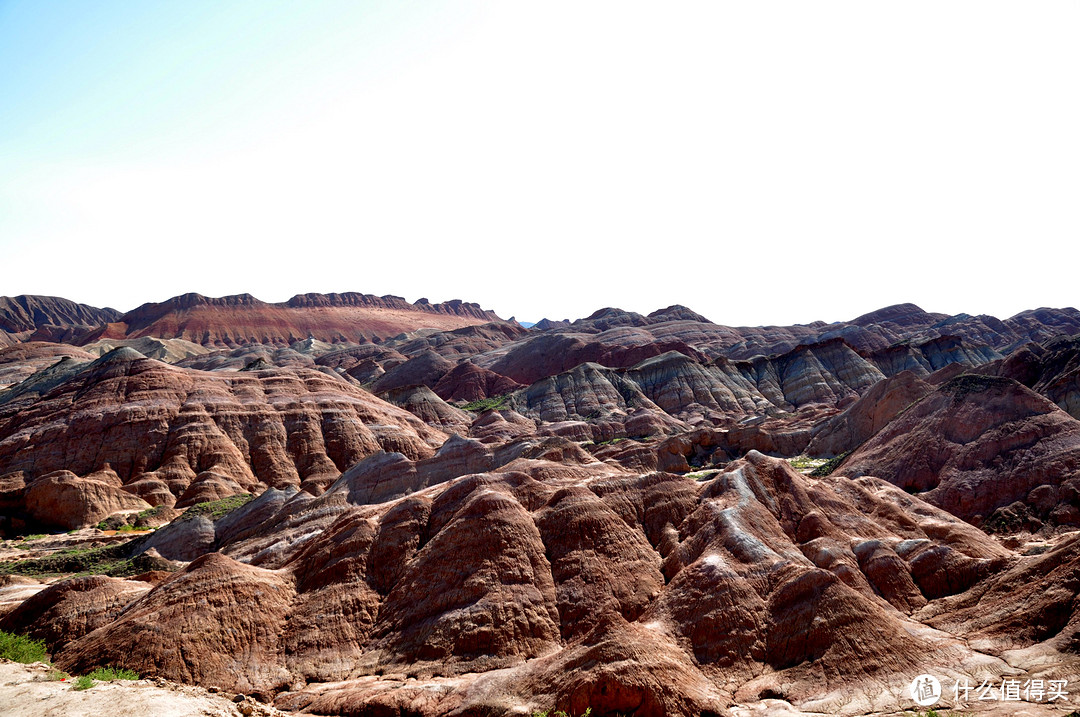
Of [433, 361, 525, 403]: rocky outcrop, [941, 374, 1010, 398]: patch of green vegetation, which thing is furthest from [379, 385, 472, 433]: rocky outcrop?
[941, 374, 1010, 398]: patch of green vegetation

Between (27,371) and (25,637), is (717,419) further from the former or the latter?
(27,371)

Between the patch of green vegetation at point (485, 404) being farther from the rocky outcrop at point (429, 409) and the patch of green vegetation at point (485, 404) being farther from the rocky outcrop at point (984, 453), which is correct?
the rocky outcrop at point (984, 453)

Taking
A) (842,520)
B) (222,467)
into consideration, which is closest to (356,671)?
(842,520)

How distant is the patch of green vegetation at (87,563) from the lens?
40.2 m

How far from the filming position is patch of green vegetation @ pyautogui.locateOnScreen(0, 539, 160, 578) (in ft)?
132

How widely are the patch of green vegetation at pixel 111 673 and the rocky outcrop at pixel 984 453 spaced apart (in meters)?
42.9

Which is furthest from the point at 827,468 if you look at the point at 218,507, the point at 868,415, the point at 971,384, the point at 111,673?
the point at 111,673

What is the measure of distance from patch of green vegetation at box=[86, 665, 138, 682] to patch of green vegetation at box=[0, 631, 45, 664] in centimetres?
285

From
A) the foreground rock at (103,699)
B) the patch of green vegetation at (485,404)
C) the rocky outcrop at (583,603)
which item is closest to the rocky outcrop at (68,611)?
the rocky outcrop at (583,603)

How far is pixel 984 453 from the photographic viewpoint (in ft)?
151

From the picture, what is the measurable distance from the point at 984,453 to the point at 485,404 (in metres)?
80.4

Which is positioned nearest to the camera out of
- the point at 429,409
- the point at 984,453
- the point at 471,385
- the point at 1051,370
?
the point at 984,453

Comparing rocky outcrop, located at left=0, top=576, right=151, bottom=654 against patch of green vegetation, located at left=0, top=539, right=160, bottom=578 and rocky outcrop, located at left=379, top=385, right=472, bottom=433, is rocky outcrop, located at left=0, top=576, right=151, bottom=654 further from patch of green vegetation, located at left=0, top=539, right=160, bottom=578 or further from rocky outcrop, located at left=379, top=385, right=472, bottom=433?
rocky outcrop, located at left=379, top=385, right=472, bottom=433

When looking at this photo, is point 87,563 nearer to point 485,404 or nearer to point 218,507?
point 218,507
